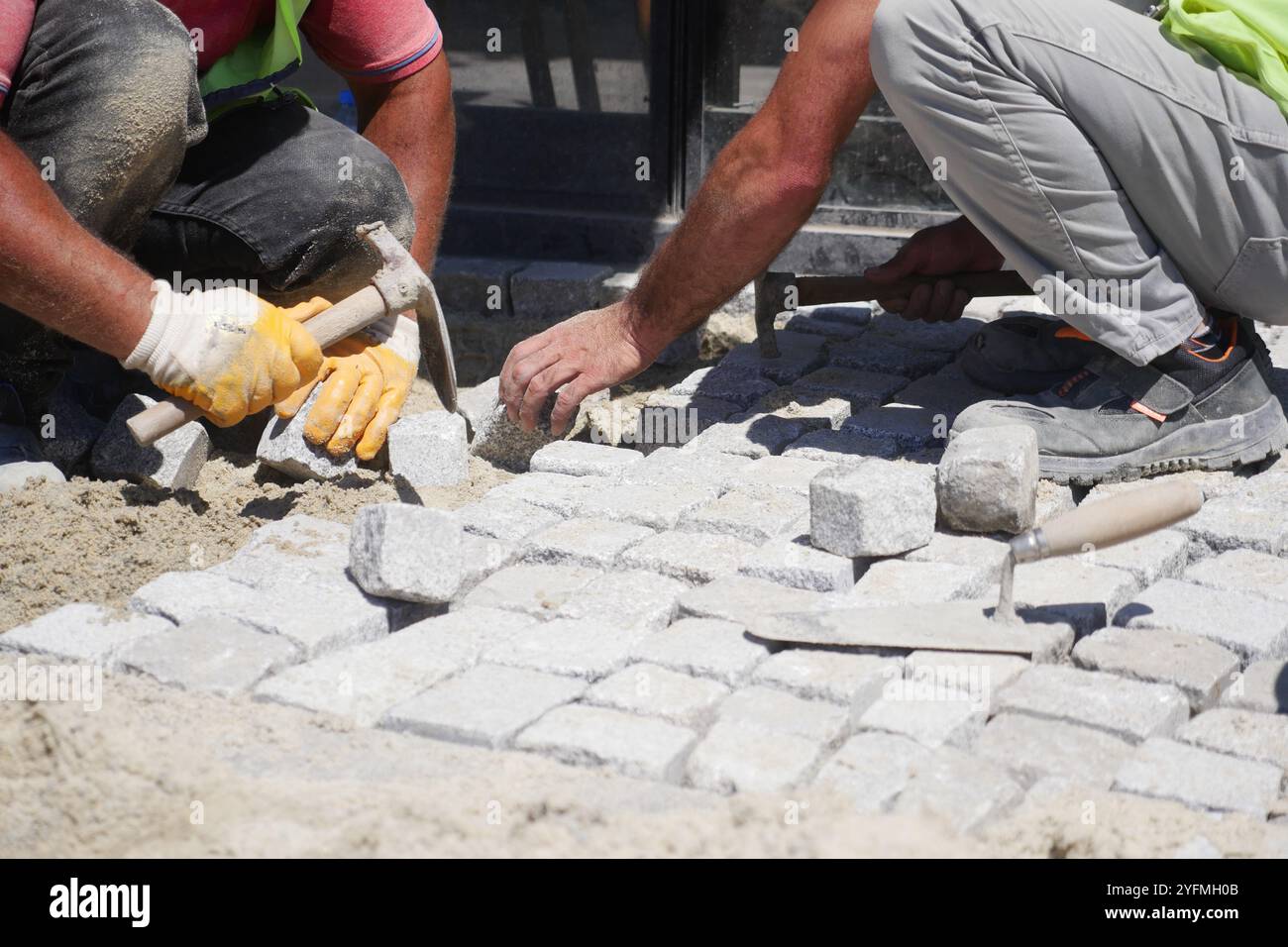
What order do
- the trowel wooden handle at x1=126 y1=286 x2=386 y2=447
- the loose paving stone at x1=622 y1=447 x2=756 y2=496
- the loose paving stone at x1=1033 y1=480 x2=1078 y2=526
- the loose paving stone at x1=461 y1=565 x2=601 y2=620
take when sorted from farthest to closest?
the loose paving stone at x1=622 y1=447 x2=756 y2=496 → the trowel wooden handle at x1=126 y1=286 x2=386 y2=447 → the loose paving stone at x1=1033 y1=480 x2=1078 y2=526 → the loose paving stone at x1=461 y1=565 x2=601 y2=620

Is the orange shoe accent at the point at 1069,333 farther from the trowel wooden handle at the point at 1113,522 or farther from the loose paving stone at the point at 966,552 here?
the trowel wooden handle at the point at 1113,522

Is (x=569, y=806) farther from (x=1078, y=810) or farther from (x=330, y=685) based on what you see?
(x=1078, y=810)

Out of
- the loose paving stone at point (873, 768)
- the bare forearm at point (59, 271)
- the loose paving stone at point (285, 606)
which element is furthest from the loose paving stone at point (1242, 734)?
the bare forearm at point (59, 271)

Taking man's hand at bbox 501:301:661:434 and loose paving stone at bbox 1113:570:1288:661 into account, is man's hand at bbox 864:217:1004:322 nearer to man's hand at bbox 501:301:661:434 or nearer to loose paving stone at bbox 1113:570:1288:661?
man's hand at bbox 501:301:661:434

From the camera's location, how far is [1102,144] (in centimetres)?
337

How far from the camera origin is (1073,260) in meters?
3.42

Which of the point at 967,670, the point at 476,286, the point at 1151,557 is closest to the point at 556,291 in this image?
the point at 476,286

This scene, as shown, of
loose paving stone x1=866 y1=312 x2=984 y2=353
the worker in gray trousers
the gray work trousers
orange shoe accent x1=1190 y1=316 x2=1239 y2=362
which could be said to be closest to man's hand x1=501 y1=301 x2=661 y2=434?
the worker in gray trousers

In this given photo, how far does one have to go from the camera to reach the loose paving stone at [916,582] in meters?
2.84

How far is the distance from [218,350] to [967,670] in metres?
1.81

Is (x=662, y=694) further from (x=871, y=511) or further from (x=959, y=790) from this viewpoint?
(x=871, y=511)

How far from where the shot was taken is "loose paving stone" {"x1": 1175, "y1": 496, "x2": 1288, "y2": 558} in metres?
3.12

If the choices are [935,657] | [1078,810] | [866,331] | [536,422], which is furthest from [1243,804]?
[866,331]

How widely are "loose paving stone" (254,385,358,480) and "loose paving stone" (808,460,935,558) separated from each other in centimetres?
134
